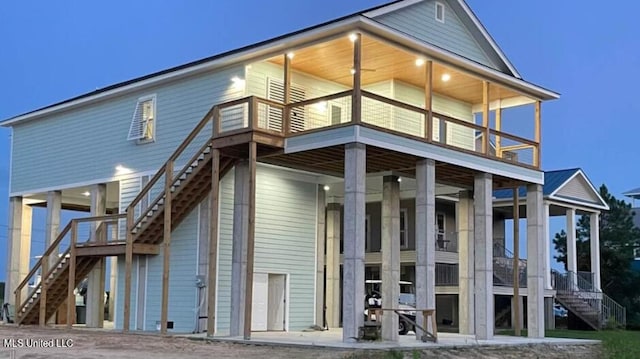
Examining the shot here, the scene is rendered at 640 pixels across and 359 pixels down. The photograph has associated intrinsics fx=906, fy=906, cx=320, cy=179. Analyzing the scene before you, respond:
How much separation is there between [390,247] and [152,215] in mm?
7378

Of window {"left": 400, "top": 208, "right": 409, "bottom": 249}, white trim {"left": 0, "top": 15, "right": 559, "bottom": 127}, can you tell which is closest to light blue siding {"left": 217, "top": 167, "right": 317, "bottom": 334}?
white trim {"left": 0, "top": 15, "right": 559, "bottom": 127}

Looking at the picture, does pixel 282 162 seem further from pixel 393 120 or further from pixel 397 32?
pixel 397 32

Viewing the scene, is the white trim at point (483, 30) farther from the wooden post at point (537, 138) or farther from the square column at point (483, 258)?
the square column at point (483, 258)

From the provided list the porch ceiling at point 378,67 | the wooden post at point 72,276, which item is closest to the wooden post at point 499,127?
the porch ceiling at point 378,67

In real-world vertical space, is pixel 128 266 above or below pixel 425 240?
below

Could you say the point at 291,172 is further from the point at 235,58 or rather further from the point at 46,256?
the point at 46,256

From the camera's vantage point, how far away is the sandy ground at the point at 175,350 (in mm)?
19688

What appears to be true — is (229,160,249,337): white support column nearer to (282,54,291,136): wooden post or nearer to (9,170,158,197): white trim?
(282,54,291,136): wooden post

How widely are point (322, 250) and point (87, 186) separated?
9.05m

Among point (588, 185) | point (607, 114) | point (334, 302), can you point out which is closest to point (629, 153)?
point (607, 114)

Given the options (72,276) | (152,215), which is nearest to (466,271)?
(152,215)

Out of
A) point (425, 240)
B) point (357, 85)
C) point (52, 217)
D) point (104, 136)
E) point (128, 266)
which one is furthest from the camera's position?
point (52, 217)

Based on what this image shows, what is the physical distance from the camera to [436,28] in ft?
92.6

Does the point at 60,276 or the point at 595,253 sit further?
the point at 595,253
